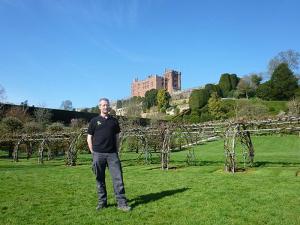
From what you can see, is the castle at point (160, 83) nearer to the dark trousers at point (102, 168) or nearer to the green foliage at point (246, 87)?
the green foliage at point (246, 87)

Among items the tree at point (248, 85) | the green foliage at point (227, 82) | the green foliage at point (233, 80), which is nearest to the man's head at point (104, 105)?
the tree at point (248, 85)

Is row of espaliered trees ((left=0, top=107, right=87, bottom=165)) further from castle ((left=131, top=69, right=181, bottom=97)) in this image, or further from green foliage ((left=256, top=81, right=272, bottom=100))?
castle ((left=131, top=69, right=181, bottom=97))

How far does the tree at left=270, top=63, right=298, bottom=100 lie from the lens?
69.2 metres

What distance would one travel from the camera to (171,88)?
505ft

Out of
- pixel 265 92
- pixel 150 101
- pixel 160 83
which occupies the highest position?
pixel 160 83

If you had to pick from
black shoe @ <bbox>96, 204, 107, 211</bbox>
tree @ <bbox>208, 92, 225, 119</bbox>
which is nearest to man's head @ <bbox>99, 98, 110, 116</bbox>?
black shoe @ <bbox>96, 204, 107, 211</bbox>

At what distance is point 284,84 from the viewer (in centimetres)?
6938

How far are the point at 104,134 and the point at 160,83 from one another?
483 ft

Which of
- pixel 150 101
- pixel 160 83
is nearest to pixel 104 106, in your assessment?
pixel 150 101

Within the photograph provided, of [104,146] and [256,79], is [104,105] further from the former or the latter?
[256,79]

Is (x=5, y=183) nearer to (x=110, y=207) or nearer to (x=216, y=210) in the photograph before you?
(x=110, y=207)

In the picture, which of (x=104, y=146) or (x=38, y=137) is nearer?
(x=104, y=146)

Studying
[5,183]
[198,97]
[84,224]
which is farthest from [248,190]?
[198,97]

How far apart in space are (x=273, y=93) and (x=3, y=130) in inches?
2092
